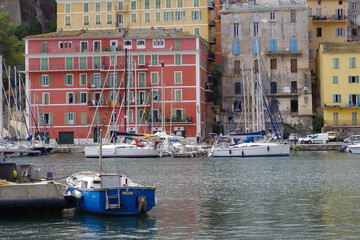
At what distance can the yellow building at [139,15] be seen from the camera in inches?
3816

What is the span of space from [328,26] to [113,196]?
252ft

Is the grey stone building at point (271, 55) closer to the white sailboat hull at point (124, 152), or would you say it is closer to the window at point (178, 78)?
the window at point (178, 78)

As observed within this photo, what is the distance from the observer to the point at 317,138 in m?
84.1

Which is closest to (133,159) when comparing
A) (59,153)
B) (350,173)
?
(59,153)

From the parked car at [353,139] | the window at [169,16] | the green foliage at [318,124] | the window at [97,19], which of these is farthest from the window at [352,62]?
the window at [97,19]

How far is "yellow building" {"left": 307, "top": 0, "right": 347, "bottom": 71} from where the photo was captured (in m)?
98.2

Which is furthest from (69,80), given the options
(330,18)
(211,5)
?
(330,18)

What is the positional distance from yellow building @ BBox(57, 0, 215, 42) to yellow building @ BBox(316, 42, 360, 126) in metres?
17.4

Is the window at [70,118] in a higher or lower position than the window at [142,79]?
lower

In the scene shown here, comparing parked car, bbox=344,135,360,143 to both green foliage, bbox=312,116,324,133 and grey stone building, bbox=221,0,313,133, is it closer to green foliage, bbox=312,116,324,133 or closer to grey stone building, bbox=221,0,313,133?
green foliage, bbox=312,116,324,133

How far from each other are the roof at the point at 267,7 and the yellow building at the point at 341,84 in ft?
22.3

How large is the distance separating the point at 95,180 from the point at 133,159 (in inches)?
1669

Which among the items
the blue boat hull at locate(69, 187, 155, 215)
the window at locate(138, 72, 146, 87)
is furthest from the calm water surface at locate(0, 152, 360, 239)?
the window at locate(138, 72, 146, 87)

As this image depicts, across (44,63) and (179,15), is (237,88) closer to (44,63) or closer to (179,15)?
(179,15)
